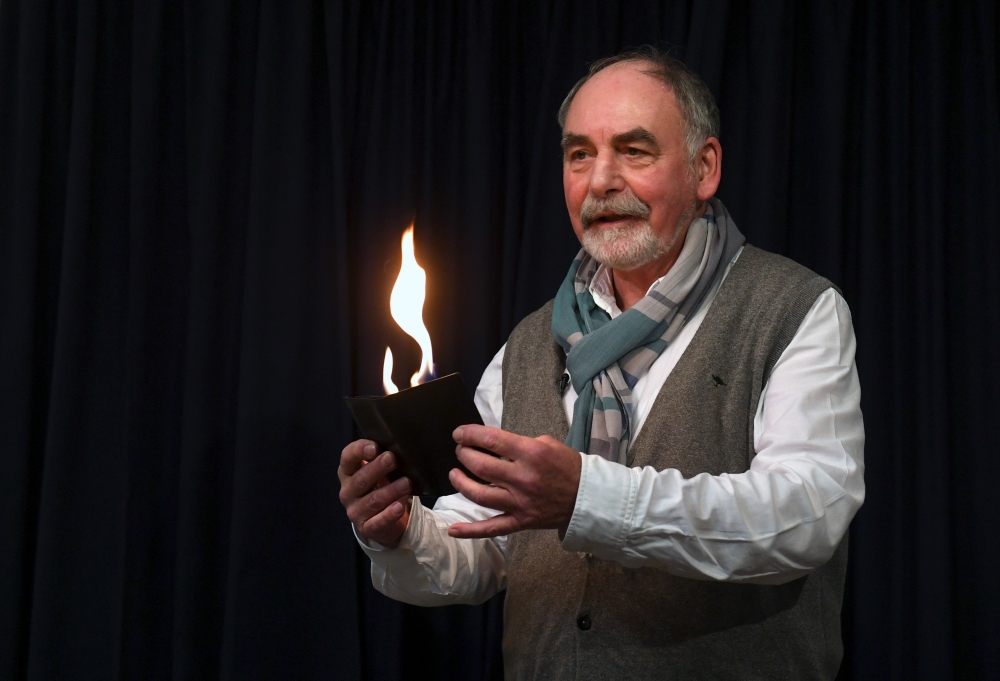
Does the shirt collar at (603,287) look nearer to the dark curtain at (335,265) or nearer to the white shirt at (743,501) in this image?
the white shirt at (743,501)

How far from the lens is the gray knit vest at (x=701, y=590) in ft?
4.30

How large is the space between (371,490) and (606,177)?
745 mm

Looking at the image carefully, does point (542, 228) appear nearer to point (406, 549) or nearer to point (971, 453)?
point (406, 549)

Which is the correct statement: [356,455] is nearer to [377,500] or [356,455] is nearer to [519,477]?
[377,500]

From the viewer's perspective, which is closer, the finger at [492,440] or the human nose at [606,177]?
the finger at [492,440]

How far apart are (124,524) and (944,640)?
1944mm

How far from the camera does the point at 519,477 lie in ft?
3.52

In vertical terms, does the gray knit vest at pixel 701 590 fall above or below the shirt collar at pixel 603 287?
below

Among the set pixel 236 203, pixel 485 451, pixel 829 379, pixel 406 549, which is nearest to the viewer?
pixel 485 451

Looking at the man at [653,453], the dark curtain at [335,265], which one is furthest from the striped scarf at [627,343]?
the dark curtain at [335,265]

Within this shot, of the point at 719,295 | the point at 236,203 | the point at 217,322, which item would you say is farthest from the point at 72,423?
the point at 719,295

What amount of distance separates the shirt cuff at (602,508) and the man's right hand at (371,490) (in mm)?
249

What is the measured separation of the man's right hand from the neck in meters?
0.67

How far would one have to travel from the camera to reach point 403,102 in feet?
7.16
